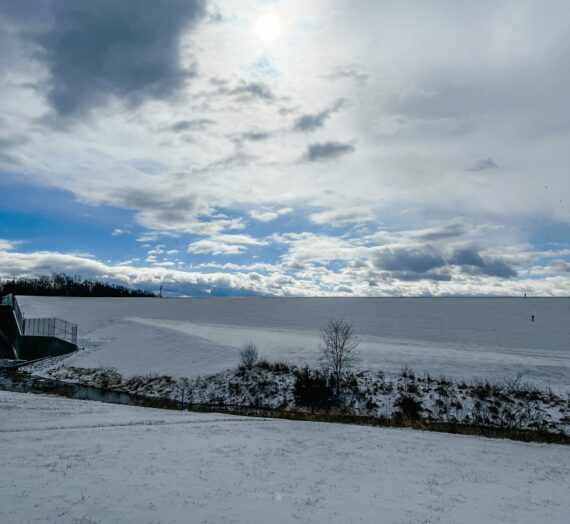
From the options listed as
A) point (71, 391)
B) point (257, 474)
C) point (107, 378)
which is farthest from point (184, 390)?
point (257, 474)

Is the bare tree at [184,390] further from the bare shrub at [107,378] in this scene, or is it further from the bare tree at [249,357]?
the bare shrub at [107,378]

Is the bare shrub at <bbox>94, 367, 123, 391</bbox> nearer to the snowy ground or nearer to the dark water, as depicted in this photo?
the dark water

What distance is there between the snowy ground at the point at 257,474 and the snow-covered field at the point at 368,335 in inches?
685

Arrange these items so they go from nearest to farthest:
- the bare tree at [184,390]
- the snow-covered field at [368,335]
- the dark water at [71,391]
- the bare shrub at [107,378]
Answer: the dark water at [71,391]
the bare tree at [184,390]
the snow-covered field at [368,335]
the bare shrub at [107,378]

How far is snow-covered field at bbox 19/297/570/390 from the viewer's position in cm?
4056

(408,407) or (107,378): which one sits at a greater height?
(408,407)

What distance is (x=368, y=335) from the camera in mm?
58562

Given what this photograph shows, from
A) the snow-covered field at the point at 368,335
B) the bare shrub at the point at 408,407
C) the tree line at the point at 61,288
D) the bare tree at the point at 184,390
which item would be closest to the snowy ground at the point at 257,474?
the bare shrub at the point at 408,407

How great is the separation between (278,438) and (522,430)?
16724mm

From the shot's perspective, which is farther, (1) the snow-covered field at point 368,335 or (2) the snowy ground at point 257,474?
(1) the snow-covered field at point 368,335

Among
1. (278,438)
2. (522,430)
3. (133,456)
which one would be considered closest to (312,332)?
(522,430)

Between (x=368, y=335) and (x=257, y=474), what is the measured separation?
4475 centimetres

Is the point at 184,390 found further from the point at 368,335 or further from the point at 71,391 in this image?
the point at 368,335

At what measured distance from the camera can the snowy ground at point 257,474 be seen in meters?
11.5
